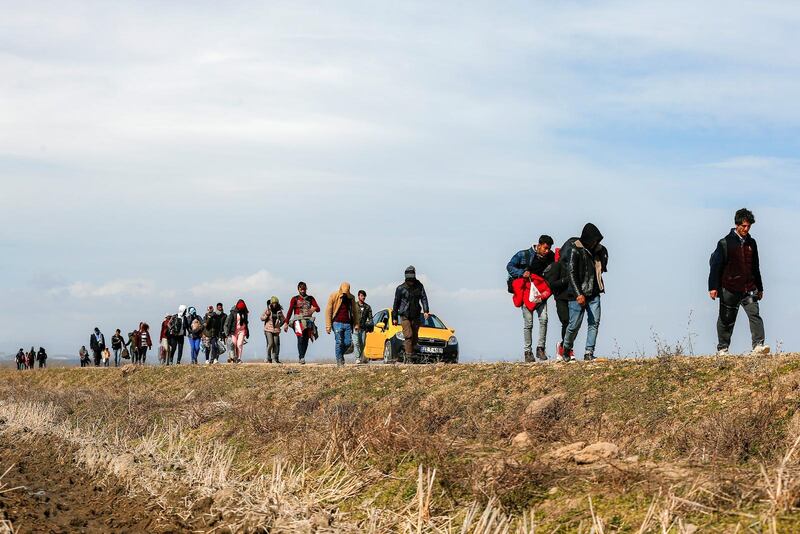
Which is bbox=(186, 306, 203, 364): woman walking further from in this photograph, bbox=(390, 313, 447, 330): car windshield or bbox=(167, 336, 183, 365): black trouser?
bbox=(390, 313, 447, 330): car windshield

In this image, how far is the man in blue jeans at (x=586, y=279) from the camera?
15.5 m

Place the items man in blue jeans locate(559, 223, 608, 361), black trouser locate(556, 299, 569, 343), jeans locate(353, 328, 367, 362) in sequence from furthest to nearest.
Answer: jeans locate(353, 328, 367, 362)
black trouser locate(556, 299, 569, 343)
man in blue jeans locate(559, 223, 608, 361)

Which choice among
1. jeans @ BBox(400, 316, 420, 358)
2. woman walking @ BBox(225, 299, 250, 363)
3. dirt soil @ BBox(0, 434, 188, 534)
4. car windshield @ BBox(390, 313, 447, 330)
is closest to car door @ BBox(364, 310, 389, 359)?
car windshield @ BBox(390, 313, 447, 330)

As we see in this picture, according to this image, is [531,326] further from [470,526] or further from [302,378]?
[470,526]

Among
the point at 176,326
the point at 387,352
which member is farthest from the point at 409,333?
the point at 176,326

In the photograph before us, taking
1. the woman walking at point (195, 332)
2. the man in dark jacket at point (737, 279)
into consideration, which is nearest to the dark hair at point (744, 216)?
the man in dark jacket at point (737, 279)

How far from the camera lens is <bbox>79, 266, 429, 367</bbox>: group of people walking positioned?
822 inches

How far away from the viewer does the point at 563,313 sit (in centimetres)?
1619

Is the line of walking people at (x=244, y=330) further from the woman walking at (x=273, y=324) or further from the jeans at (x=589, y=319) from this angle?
the jeans at (x=589, y=319)

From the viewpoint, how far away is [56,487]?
11.1 meters

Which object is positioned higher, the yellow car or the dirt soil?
the yellow car

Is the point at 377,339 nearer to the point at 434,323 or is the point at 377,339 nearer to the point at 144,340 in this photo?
the point at 434,323

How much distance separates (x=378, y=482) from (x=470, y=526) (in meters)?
2.32

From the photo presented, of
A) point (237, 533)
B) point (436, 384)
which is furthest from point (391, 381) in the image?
point (237, 533)
